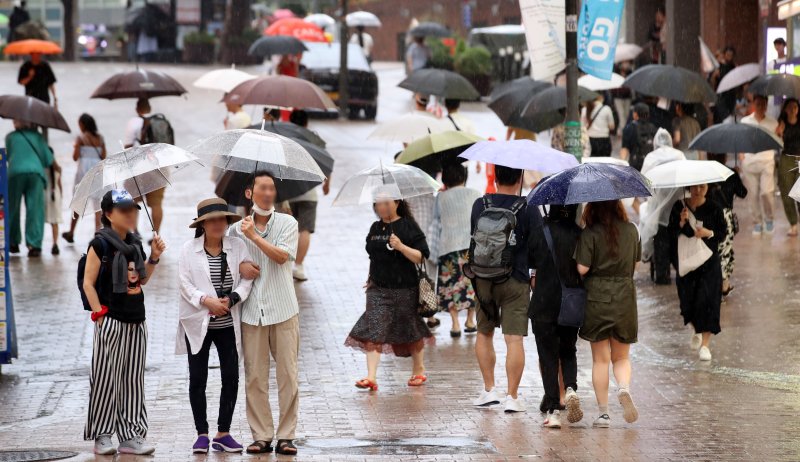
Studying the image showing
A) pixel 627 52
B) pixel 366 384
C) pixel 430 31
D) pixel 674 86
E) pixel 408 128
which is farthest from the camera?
pixel 430 31

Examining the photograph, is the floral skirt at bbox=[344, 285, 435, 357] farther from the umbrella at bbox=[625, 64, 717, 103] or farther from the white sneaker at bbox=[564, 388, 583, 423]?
the umbrella at bbox=[625, 64, 717, 103]

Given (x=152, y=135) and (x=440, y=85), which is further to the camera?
(x=440, y=85)

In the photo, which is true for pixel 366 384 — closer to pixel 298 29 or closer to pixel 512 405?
pixel 512 405

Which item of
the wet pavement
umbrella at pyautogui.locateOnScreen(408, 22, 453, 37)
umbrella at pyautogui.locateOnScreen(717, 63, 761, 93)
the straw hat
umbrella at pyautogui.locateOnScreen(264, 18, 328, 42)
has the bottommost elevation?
the wet pavement

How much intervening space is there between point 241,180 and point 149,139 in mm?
4873

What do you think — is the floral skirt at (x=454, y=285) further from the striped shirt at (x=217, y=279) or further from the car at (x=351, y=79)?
the car at (x=351, y=79)

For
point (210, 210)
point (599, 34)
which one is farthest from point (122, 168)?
point (599, 34)

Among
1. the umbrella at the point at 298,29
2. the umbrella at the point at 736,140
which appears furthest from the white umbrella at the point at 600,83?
the umbrella at the point at 298,29

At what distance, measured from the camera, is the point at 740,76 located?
24312 mm

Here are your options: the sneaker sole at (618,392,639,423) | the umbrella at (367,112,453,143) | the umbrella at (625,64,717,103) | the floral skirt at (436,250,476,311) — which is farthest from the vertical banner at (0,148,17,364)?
the umbrella at (625,64,717,103)

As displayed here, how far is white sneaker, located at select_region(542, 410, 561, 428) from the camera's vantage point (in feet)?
31.9

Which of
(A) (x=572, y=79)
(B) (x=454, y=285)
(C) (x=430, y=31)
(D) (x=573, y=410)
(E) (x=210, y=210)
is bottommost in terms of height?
(D) (x=573, y=410)

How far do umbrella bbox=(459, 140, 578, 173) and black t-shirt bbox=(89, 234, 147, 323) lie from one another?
2.53 meters

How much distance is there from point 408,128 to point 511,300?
18.0ft
